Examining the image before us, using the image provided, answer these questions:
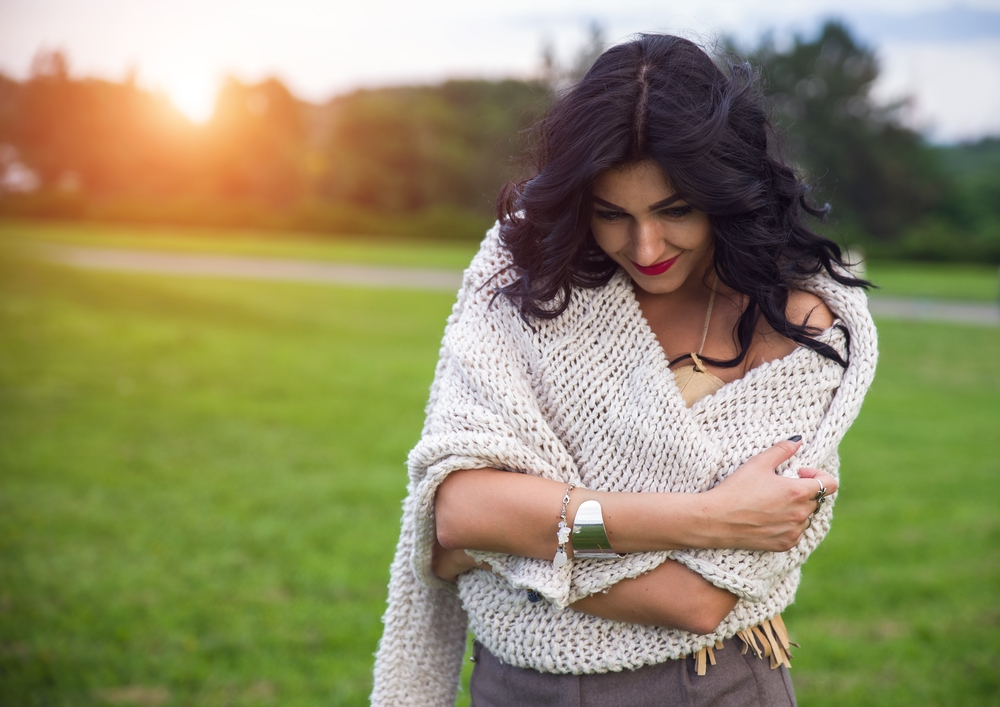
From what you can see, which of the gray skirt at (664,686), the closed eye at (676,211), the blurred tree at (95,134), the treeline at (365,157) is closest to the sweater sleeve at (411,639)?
the gray skirt at (664,686)

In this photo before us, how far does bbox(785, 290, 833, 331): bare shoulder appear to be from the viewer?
1.52 meters

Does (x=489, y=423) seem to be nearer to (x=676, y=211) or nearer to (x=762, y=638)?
(x=676, y=211)

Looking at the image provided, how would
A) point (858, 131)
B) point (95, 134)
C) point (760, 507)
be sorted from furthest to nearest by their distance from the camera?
1. point (858, 131)
2. point (95, 134)
3. point (760, 507)

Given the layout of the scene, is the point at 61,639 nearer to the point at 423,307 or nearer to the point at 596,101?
the point at 596,101

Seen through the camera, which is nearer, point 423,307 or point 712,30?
point 712,30

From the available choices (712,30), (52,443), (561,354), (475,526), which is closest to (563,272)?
(561,354)

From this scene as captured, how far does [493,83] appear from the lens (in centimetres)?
3900

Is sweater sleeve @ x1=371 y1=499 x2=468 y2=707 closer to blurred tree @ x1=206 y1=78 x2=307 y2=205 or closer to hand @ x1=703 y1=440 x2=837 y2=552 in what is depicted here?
hand @ x1=703 y1=440 x2=837 y2=552

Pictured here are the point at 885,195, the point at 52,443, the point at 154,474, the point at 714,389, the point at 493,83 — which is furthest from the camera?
the point at 493,83

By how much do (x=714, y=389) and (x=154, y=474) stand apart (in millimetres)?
4668

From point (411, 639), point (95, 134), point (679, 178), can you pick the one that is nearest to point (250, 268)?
point (411, 639)

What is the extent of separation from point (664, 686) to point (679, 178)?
89 cm

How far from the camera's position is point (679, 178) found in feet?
4.73

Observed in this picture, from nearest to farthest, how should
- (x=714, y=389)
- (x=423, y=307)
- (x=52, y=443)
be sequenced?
(x=714, y=389)
(x=52, y=443)
(x=423, y=307)
